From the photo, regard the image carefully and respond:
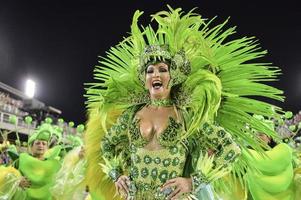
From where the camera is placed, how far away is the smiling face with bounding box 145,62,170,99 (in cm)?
276

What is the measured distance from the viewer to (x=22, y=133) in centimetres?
2031

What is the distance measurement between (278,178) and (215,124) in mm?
1912

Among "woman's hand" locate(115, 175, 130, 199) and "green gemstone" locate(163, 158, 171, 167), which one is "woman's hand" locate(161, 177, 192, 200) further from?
"woman's hand" locate(115, 175, 130, 199)

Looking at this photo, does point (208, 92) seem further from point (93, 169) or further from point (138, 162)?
point (93, 169)

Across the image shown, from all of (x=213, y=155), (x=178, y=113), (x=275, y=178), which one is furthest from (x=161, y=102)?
(x=275, y=178)

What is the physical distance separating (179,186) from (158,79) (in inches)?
23.9

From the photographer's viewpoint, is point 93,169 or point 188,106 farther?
point 93,169

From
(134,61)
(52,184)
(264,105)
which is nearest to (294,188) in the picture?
(264,105)

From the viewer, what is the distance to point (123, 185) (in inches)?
108

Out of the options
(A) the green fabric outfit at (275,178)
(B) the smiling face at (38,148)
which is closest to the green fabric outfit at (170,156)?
(A) the green fabric outfit at (275,178)

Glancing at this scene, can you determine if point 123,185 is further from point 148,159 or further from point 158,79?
point 158,79

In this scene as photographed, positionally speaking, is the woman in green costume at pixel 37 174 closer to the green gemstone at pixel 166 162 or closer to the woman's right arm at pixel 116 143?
the woman's right arm at pixel 116 143

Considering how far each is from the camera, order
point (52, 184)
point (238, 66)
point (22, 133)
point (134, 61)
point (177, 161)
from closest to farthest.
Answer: point (177, 161) → point (238, 66) → point (134, 61) → point (52, 184) → point (22, 133)

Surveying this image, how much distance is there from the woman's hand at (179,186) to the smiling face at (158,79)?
1.66 ft
